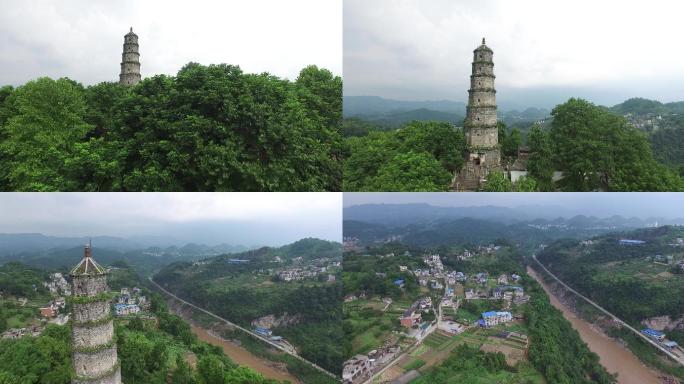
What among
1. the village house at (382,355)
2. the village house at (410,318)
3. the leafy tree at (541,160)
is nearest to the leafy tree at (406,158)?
the leafy tree at (541,160)

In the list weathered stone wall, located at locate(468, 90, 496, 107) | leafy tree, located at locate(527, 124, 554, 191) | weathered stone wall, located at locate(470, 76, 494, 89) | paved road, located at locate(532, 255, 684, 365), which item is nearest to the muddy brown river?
paved road, located at locate(532, 255, 684, 365)

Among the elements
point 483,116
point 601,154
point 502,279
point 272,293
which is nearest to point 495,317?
point 502,279

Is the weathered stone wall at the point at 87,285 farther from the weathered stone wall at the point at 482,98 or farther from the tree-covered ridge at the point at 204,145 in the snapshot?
the weathered stone wall at the point at 482,98

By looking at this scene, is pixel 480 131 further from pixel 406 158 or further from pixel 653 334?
pixel 653 334

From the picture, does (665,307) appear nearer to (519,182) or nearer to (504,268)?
(504,268)

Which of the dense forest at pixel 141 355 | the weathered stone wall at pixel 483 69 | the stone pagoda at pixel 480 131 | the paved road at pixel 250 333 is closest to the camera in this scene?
the dense forest at pixel 141 355

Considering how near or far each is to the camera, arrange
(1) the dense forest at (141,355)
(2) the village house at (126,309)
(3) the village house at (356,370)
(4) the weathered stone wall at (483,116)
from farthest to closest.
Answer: (4) the weathered stone wall at (483,116) < (2) the village house at (126,309) < (1) the dense forest at (141,355) < (3) the village house at (356,370)

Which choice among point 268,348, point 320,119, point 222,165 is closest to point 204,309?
point 268,348
